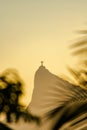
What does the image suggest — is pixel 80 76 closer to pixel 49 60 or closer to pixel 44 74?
pixel 44 74

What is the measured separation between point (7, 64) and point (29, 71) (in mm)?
159

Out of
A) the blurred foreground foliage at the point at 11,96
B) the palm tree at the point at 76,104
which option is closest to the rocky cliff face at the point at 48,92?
the palm tree at the point at 76,104

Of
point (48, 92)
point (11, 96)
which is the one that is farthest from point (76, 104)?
point (11, 96)

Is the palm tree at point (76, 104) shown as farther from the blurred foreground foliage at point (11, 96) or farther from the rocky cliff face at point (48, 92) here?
the blurred foreground foliage at point (11, 96)

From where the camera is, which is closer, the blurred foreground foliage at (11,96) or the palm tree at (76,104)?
the blurred foreground foliage at (11,96)

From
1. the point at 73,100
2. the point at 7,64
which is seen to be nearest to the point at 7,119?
the point at 73,100

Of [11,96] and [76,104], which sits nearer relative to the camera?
[11,96]

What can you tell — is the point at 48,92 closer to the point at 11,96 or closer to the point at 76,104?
the point at 76,104

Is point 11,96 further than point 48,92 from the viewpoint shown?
No

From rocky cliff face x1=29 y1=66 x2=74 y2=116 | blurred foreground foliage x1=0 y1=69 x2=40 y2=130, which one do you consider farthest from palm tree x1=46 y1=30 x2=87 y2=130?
blurred foreground foliage x1=0 y1=69 x2=40 y2=130

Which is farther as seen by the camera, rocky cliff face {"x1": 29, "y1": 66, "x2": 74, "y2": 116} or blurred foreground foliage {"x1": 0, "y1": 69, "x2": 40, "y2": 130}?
rocky cliff face {"x1": 29, "y1": 66, "x2": 74, "y2": 116}

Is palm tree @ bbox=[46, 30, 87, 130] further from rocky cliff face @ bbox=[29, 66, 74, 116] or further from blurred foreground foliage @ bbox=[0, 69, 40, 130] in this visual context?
blurred foreground foliage @ bbox=[0, 69, 40, 130]

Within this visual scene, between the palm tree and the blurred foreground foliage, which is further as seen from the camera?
the palm tree

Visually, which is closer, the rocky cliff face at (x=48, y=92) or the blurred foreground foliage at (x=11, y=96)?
the blurred foreground foliage at (x=11, y=96)
